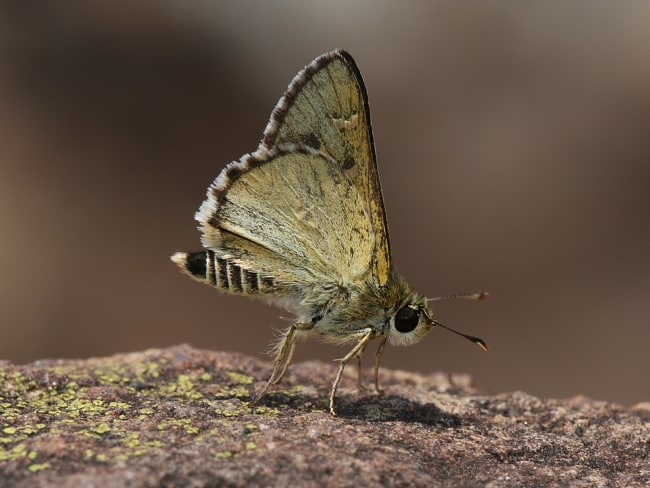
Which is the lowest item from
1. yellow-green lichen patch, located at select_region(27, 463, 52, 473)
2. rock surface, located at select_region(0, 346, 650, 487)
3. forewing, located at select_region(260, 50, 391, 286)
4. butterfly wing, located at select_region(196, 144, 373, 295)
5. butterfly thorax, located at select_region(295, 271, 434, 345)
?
yellow-green lichen patch, located at select_region(27, 463, 52, 473)

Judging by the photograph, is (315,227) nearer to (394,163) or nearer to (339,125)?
(339,125)

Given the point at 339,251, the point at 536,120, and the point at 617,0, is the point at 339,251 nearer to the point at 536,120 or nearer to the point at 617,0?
the point at 536,120

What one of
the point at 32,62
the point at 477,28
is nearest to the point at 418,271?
the point at 477,28

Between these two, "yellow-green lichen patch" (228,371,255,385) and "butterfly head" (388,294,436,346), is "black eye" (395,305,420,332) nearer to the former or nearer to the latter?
"butterfly head" (388,294,436,346)

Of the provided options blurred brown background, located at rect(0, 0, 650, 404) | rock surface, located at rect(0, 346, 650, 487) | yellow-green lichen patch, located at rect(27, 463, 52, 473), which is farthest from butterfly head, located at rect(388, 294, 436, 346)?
blurred brown background, located at rect(0, 0, 650, 404)

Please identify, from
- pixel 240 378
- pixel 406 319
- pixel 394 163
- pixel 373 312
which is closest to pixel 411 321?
pixel 406 319

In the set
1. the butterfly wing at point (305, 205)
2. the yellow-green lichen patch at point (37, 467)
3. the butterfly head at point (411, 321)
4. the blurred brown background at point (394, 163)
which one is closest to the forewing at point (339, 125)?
the butterfly wing at point (305, 205)

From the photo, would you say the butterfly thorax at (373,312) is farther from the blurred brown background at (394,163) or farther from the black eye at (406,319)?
the blurred brown background at (394,163)
